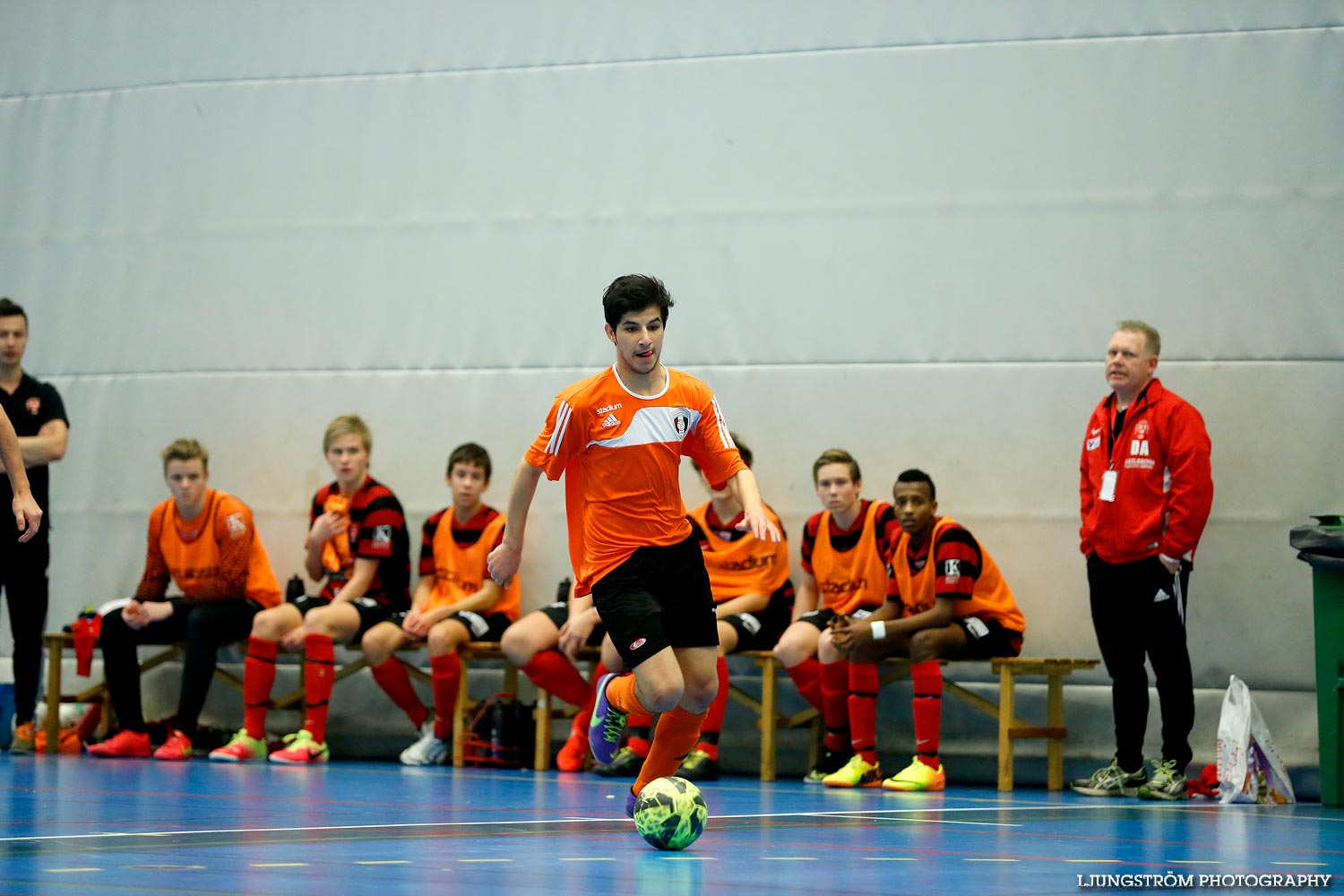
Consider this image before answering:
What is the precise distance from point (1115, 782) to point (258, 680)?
14.9 ft

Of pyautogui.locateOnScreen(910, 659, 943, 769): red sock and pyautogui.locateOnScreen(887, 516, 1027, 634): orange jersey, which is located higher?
pyautogui.locateOnScreen(887, 516, 1027, 634): orange jersey

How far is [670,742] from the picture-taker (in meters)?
5.26

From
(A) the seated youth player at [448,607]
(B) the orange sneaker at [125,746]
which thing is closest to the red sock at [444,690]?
(A) the seated youth player at [448,607]

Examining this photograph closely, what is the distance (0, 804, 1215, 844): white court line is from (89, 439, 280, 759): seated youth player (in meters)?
3.92

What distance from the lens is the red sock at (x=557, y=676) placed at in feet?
27.6

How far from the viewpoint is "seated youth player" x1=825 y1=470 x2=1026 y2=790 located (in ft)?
25.0

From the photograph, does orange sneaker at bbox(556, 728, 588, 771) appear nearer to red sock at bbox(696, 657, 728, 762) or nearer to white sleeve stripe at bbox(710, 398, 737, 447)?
red sock at bbox(696, 657, 728, 762)

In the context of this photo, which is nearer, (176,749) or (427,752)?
(176,749)

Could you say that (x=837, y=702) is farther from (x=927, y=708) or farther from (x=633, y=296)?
(x=633, y=296)

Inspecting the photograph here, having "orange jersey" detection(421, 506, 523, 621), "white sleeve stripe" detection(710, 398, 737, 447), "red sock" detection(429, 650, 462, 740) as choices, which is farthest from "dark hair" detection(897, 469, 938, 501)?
"white sleeve stripe" detection(710, 398, 737, 447)

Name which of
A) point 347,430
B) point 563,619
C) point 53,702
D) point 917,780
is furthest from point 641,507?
point 53,702

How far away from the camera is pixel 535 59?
9516mm

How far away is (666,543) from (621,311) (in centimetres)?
79

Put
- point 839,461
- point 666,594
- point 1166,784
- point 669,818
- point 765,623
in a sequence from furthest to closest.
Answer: point 765,623 < point 839,461 < point 1166,784 < point 666,594 < point 669,818
